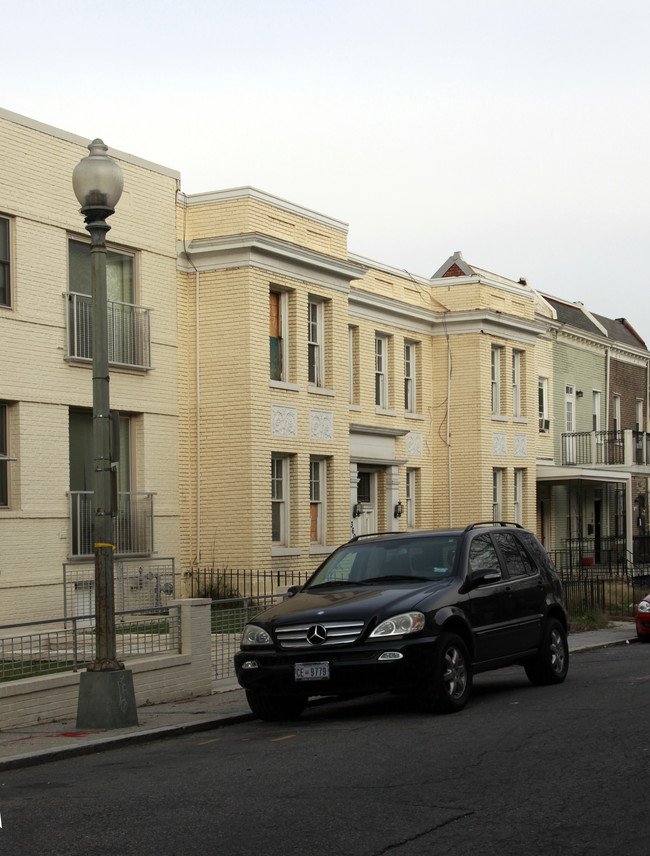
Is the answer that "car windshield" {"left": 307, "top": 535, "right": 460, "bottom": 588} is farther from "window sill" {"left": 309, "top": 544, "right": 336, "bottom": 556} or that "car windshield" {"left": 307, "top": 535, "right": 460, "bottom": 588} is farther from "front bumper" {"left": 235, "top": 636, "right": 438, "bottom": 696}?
"window sill" {"left": 309, "top": 544, "right": 336, "bottom": 556}

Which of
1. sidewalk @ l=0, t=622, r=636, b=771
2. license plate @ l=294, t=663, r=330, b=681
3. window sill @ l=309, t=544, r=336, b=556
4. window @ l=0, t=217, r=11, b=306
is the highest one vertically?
window @ l=0, t=217, r=11, b=306

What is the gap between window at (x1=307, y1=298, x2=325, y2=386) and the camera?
24172 millimetres

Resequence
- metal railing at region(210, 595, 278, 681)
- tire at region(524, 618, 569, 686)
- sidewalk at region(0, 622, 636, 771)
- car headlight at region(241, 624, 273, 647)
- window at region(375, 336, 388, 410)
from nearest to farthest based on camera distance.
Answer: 1. sidewalk at region(0, 622, 636, 771)
2. car headlight at region(241, 624, 273, 647)
3. tire at region(524, 618, 569, 686)
4. metal railing at region(210, 595, 278, 681)
5. window at region(375, 336, 388, 410)

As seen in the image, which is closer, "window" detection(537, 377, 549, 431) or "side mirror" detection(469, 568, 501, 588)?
"side mirror" detection(469, 568, 501, 588)

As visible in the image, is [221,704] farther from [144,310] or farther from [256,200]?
[256,200]

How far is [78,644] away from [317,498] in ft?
38.8

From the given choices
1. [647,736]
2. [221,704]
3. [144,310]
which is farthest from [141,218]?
[647,736]

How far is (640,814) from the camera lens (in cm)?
674

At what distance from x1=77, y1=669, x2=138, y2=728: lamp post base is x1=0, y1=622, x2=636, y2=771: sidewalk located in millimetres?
116

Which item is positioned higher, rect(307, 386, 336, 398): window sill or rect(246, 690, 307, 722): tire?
rect(307, 386, 336, 398): window sill

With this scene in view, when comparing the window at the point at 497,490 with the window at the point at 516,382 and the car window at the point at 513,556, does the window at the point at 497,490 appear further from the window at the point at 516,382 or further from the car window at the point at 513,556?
the car window at the point at 513,556

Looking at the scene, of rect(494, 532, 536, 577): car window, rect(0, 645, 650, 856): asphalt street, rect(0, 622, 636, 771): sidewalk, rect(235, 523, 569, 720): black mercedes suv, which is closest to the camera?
rect(0, 645, 650, 856): asphalt street

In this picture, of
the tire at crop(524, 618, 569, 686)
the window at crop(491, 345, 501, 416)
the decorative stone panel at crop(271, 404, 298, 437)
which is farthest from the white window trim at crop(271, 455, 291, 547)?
the tire at crop(524, 618, 569, 686)

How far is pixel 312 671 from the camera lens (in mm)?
10836
